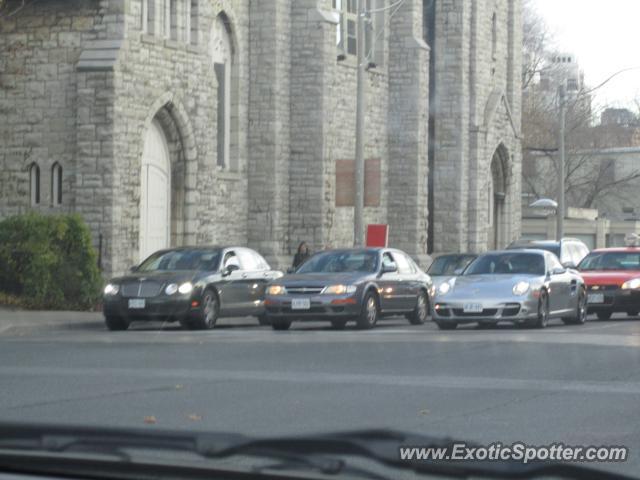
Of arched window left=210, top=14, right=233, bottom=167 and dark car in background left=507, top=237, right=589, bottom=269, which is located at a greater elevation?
arched window left=210, top=14, right=233, bottom=167

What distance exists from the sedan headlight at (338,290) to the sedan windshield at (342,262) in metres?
1.25

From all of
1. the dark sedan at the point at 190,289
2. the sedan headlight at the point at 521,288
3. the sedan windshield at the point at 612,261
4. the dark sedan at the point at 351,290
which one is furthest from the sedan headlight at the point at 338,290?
the sedan windshield at the point at 612,261

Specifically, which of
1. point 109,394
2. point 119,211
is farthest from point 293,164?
point 109,394

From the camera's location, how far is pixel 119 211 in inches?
1180

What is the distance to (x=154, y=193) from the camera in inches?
1289

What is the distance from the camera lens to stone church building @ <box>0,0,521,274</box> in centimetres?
3005

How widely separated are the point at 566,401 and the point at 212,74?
2361 centimetres

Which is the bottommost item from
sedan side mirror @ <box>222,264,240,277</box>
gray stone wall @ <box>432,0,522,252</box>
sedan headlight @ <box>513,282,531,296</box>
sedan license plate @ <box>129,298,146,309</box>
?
sedan license plate @ <box>129,298,146,309</box>

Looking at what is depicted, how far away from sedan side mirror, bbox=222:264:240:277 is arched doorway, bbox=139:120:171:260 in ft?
26.2

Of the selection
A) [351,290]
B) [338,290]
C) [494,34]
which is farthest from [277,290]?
[494,34]

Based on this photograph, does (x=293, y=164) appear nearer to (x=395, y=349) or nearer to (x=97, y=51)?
(x=97, y=51)

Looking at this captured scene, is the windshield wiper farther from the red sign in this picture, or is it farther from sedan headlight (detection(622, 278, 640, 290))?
the red sign

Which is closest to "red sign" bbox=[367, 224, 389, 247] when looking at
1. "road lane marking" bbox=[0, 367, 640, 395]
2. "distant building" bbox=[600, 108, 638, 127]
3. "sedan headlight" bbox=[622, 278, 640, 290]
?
"sedan headlight" bbox=[622, 278, 640, 290]

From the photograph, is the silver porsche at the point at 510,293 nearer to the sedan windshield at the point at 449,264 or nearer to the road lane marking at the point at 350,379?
the sedan windshield at the point at 449,264
